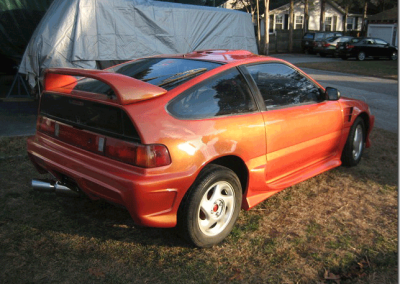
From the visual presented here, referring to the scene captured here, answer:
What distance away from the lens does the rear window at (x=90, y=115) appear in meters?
2.95

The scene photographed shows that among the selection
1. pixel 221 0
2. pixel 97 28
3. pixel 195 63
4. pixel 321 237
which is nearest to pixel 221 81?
pixel 195 63

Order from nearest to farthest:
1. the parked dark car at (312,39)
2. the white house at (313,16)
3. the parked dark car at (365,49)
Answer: the parked dark car at (365,49), the parked dark car at (312,39), the white house at (313,16)

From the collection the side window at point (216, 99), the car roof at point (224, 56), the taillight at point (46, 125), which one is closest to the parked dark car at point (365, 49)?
the car roof at point (224, 56)

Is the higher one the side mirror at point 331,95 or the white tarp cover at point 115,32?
the white tarp cover at point 115,32

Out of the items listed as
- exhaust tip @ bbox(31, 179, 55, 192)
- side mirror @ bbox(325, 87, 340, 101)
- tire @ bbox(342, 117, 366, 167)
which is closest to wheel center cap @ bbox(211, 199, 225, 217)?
exhaust tip @ bbox(31, 179, 55, 192)

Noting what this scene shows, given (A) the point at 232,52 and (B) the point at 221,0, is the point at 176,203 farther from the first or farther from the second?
(B) the point at 221,0

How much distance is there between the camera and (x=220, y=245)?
11.0 ft

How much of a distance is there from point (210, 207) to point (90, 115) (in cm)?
124

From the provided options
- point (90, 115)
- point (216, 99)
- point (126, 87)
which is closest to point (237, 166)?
point (216, 99)

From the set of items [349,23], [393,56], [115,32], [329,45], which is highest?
[115,32]

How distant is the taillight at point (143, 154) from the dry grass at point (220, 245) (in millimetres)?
807

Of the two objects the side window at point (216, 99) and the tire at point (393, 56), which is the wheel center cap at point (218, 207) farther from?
the tire at point (393, 56)

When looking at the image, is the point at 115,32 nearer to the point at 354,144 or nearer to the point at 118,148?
the point at 354,144

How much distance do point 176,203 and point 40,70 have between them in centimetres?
537
